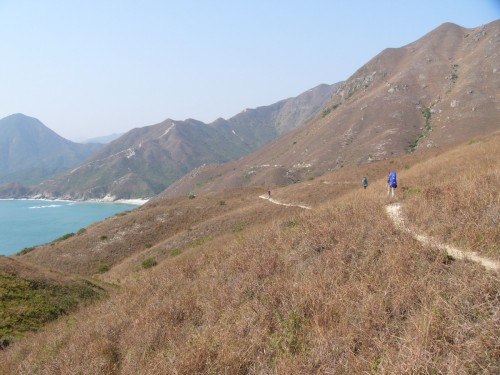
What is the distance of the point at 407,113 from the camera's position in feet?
443

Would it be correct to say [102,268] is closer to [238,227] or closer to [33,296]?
[238,227]

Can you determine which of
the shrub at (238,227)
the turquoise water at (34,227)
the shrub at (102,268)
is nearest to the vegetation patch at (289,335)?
the shrub at (238,227)

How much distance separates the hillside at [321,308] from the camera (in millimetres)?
4930

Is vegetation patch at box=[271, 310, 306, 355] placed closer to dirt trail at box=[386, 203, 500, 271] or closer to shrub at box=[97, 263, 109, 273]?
dirt trail at box=[386, 203, 500, 271]

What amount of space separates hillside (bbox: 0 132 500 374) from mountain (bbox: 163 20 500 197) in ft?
343

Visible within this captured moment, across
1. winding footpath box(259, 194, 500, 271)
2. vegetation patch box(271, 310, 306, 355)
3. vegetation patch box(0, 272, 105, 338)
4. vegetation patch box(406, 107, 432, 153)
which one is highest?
winding footpath box(259, 194, 500, 271)

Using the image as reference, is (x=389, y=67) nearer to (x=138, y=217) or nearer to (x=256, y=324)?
(x=138, y=217)

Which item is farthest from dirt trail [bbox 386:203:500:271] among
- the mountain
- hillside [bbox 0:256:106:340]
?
the mountain

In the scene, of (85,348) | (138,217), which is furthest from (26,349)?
(138,217)

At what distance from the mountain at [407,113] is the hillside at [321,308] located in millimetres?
104452

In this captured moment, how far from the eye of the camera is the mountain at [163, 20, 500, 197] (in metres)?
113

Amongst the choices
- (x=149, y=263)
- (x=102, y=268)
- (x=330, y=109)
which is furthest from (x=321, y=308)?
(x=330, y=109)

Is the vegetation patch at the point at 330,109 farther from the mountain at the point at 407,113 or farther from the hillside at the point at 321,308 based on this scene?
the hillside at the point at 321,308

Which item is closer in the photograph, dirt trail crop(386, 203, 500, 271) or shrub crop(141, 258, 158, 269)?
dirt trail crop(386, 203, 500, 271)
